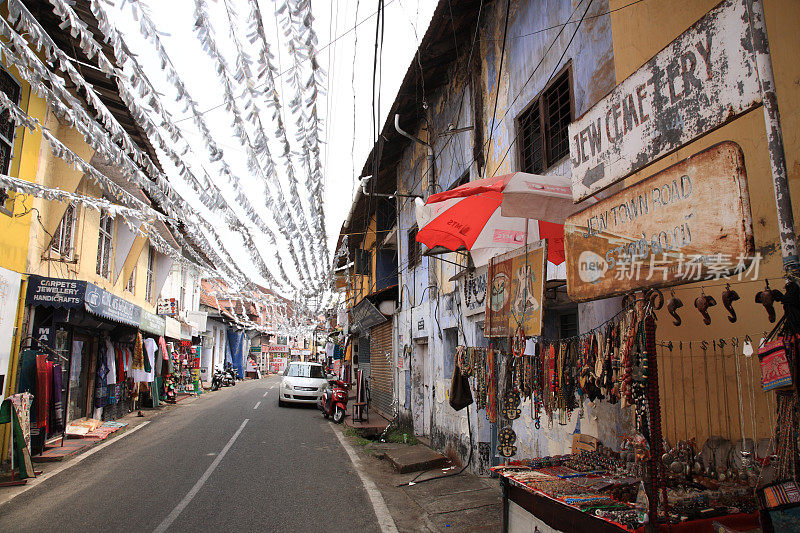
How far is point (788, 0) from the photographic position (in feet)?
10.4

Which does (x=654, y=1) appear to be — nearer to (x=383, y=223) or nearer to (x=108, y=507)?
(x=108, y=507)

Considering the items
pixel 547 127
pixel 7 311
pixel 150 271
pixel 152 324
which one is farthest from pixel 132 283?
pixel 547 127

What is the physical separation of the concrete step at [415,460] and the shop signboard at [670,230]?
6116 millimetres

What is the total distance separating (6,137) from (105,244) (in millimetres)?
6142

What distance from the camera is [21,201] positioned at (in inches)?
347

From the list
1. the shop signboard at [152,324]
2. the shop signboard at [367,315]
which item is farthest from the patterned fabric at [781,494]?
the shop signboard at [152,324]

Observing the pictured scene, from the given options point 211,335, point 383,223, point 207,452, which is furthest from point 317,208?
point 211,335

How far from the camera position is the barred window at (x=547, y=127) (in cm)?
624

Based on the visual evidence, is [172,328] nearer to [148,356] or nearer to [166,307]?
[166,307]

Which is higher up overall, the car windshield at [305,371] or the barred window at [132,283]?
the barred window at [132,283]

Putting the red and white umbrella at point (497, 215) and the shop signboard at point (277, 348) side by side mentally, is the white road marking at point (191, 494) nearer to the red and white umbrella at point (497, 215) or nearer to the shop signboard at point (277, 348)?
the red and white umbrella at point (497, 215)

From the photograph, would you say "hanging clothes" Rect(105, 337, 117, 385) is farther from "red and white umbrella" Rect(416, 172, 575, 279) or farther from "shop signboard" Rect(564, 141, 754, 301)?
"shop signboard" Rect(564, 141, 754, 301)

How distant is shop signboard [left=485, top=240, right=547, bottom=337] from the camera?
4789mm

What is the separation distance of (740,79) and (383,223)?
16.0 m
